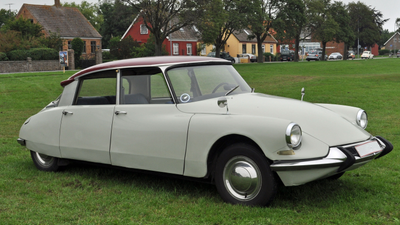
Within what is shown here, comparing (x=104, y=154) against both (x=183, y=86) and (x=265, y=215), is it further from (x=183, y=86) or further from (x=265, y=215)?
(x=265, y=215)

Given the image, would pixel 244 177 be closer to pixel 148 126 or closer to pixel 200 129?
pixel 200 129

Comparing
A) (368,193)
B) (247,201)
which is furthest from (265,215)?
(368,193)

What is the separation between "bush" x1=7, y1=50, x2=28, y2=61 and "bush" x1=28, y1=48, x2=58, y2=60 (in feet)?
1.46

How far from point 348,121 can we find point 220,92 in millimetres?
1494

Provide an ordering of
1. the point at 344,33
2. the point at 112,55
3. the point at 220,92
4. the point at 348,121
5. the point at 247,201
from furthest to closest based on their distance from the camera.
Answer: the point at 344,33, the point at 112,55, the point at 220,92, the point at 348,121, the point at 247,201

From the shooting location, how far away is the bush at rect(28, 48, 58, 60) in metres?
42.3

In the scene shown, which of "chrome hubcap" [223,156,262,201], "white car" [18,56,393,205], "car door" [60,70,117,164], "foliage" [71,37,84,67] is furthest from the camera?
"foliage" [71,37,84,67]

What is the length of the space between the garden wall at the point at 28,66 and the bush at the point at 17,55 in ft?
3.18

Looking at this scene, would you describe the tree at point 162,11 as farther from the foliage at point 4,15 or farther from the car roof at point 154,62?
the foliage at point 4,15

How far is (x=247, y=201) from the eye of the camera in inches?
176

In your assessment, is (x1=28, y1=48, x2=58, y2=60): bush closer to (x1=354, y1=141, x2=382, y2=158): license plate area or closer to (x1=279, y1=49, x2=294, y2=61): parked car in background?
(x1=279, y1=49, x2=294, y2=61): parked car in background

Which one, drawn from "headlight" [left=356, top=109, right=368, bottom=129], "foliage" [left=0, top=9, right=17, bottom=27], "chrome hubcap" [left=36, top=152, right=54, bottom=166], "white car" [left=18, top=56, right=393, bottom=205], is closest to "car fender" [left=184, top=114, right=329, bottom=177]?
"white car" [left=18, top=56, right=393, bottom=205]

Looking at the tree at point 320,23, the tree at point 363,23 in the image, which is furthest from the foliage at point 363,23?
the tree at point 320,23

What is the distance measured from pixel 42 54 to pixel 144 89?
40.7 m
